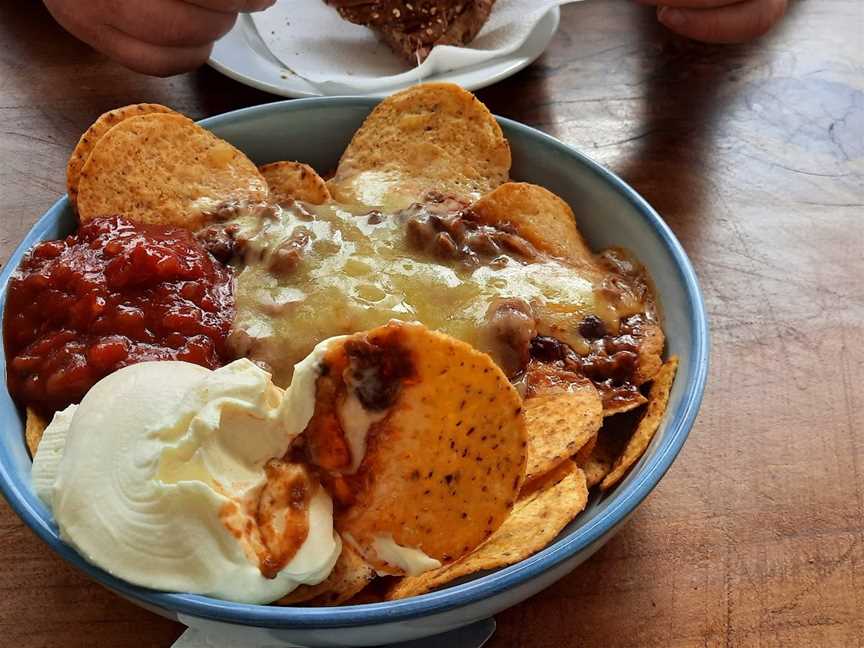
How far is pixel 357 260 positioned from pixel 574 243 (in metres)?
0.38

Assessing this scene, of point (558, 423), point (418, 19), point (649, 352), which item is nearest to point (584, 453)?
point (558, 423)

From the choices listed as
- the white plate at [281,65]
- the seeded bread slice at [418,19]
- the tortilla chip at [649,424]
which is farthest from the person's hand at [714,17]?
the tortilla chip at [649,424]

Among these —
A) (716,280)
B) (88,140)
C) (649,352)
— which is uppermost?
(88,140)

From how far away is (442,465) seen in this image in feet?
3.45

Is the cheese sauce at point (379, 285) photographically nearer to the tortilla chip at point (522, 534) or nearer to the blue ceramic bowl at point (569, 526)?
the blue ceramic bowl at point (569, 526)

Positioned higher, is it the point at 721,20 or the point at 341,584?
the point at 721,20

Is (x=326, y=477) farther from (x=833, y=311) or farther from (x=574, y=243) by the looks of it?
(x=833, y=311)

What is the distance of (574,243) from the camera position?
1.51 meters

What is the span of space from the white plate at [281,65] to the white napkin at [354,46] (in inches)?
0.7

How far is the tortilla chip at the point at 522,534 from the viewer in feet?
3.35

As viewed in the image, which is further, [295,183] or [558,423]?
[295,183]

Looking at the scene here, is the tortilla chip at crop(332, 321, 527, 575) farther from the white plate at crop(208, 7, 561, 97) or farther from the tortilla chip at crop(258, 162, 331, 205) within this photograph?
the white plate at crop(208, 7, 561, 97)

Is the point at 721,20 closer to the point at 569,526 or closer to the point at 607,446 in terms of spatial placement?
the point at 607,446

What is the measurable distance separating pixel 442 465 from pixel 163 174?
2.60 ft
